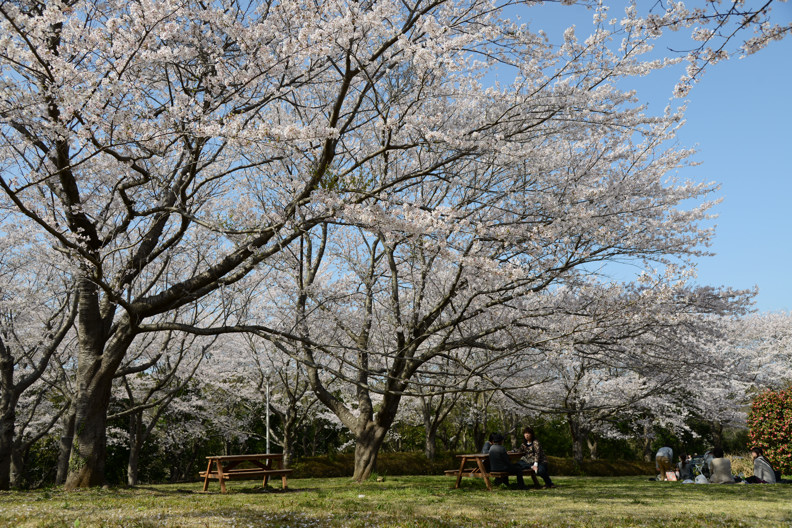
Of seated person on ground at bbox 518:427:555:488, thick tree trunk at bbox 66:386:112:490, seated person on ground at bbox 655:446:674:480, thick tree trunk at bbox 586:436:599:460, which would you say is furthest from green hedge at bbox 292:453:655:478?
thick tree trunk at bbox 66:386:112:490

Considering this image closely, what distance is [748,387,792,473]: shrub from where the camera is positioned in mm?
16219

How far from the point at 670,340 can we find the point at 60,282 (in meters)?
15.9

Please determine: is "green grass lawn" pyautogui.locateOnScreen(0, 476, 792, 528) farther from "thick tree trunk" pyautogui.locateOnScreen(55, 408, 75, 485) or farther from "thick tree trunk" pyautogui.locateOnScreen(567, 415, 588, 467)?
"thick tree trunk" pyautogui.locateOnScreen(567, 415, 588, 467)

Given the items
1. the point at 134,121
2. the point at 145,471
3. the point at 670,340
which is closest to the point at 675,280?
the point at 670,340

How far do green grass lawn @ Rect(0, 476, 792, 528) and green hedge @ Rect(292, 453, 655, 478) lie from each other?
36.8ft

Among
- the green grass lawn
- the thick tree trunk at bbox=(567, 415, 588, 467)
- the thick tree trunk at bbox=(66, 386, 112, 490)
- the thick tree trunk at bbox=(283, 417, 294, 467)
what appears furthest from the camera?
the thick tree trunk at bbox=(567, 415, 588, 467)

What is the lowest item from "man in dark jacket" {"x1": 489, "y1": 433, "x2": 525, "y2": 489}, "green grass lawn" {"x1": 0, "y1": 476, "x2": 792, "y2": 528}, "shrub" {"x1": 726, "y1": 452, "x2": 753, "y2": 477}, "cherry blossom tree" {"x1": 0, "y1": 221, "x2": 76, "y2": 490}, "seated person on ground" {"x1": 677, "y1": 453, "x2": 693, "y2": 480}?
"shrub" {"x1": 726, "y1": 452, "x2": 753, "y2": 477}

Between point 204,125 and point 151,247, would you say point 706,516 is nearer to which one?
point 204,125

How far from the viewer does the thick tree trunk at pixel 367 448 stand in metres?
13.4

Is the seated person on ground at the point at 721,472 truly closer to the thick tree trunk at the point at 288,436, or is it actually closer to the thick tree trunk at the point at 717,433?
the thick tree trunk at the point at 288,436

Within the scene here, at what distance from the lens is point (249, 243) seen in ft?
27.9

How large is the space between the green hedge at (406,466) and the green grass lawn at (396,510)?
11228mm

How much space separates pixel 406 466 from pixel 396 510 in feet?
50.1

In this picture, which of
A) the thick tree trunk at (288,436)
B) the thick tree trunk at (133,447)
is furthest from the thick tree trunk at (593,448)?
the thick tree trunk at (133,447)
